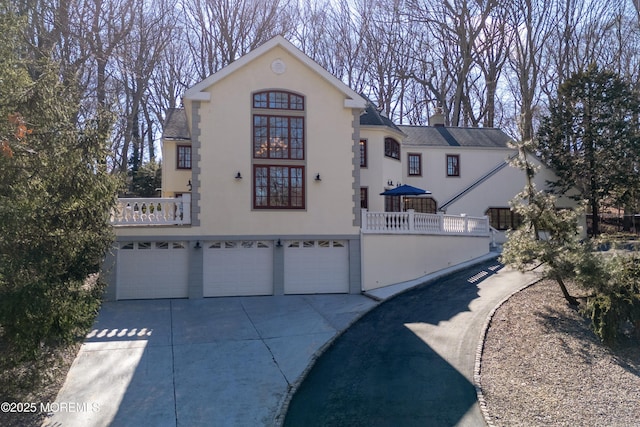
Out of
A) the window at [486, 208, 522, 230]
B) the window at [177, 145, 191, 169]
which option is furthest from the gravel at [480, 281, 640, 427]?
the window at [177, 145, 191, 169]

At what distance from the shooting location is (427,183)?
25.3 metres

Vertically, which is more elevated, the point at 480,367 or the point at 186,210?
the point at 186,210

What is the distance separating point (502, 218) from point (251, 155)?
636 inches

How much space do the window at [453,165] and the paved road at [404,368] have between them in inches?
510

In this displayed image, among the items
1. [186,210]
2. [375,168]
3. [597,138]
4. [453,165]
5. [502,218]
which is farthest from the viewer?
[453,165]

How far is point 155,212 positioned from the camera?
14.3m

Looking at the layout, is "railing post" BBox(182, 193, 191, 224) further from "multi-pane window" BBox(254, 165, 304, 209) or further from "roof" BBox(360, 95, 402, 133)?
"roof" BBox(360, 95, 402, 133)

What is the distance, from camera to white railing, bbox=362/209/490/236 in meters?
15.6

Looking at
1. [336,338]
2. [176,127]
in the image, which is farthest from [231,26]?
[336,338]

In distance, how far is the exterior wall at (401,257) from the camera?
50.3 ft

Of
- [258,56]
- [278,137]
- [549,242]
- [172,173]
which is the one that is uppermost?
[258,56]

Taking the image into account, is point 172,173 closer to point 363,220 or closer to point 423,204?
point 363,220

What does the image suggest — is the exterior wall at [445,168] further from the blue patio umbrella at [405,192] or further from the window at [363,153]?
the blue patio umbrella at [405,192]

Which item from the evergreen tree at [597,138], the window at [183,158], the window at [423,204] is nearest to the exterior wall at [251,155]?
the window at [183,158]
